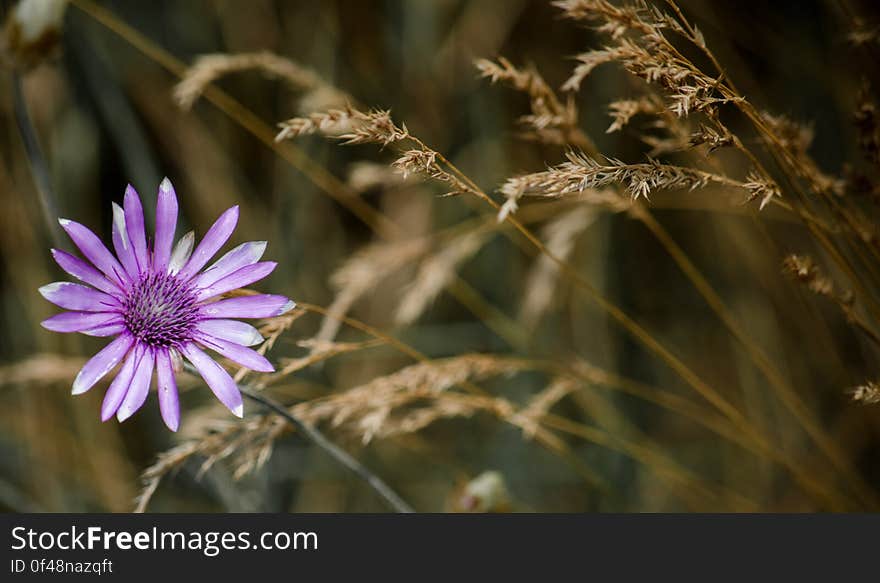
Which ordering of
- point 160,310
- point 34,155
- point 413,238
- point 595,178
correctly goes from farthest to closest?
point 413,238, point 34,155, point 160,310, point 595,178

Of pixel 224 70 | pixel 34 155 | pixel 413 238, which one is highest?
pixel 413 238

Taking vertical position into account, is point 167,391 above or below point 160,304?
below

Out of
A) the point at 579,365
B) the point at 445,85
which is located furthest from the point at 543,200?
the point at 579,365

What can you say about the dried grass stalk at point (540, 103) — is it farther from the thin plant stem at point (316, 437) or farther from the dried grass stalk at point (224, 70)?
the thin plant stem at point (316, 437)

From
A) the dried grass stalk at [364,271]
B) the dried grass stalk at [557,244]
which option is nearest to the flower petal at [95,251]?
the dried grass stalk at [364,271]

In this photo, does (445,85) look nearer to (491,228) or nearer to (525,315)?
(525,315)

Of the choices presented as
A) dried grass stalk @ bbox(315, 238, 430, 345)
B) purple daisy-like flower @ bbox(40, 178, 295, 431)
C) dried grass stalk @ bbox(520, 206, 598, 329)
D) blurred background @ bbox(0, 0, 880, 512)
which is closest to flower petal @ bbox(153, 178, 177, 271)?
purple daisy-like flower @ bbox(40, 178, 295, 431)

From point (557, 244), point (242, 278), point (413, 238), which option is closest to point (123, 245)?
point (242, 278)

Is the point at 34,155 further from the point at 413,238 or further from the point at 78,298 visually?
the point at 413,238
